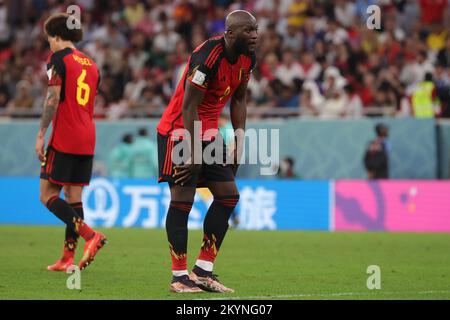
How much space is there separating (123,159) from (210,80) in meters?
12.7

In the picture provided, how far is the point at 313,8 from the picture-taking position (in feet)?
77.8

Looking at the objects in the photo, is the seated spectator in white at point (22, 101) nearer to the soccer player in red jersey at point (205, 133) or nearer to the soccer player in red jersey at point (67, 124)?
the soccer player in red jersey at point (67, 124)

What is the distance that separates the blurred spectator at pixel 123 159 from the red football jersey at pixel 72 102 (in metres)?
10.0

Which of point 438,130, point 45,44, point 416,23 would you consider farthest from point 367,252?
point 45,44

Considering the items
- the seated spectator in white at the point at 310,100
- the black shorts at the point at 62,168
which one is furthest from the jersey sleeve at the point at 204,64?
the seated spectator in white at the point at 310,100

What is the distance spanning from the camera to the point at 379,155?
20.3 m

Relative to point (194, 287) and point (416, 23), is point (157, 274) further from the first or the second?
point (416, 23)

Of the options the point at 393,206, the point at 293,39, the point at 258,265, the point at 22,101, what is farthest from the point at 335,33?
the point at 258,265

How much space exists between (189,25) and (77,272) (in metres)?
16.0

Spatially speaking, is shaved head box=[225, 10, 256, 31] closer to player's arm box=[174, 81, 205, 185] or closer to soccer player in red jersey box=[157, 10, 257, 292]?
soccer player in red jersey box=[157, 10, 257, 292]

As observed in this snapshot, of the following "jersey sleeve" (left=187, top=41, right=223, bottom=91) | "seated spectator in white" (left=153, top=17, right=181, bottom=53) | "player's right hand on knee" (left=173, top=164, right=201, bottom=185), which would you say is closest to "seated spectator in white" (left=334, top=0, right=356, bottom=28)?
"seated spectator in white" (left=153, top=17, right=181, bottom=53)

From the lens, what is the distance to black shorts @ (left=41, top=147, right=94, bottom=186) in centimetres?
1096

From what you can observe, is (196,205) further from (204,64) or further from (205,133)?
(204,64)

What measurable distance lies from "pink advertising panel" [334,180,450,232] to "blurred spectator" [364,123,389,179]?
5.06 ft
